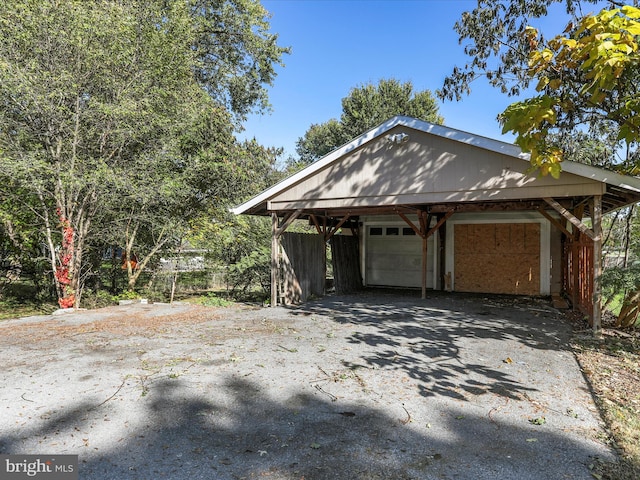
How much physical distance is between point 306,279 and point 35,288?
838 cm

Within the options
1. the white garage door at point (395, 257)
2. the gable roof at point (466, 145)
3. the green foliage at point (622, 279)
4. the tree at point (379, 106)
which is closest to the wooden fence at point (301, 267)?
the gable roof at point (466, 145)

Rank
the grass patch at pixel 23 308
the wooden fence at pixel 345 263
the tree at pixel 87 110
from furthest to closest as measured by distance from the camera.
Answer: the wooden fence at pixel 345 263 → the grass patch at pixel 23 308 → the tree at pixel 87 110

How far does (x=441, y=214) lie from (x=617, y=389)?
27.5 feet

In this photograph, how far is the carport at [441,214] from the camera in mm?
6555

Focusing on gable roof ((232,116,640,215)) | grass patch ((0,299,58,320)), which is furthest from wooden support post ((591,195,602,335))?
grass patch ((0,299,58,320))

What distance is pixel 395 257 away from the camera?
12.6m

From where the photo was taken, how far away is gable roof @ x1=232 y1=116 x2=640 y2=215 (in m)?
5.79

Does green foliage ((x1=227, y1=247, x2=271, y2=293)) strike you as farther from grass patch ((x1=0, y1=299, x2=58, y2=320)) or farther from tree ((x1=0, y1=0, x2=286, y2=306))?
grass patch ((x1=0, y1=299, x2=58, y2=320))

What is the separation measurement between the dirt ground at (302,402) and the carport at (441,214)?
8.02 feet

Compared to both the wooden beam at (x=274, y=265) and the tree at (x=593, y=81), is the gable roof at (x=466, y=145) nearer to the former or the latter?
the tree at (x=593, y=81)

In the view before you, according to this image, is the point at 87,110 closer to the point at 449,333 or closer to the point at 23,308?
the point at 23,308

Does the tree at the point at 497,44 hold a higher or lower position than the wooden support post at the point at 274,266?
higher

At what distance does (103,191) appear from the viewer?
27.8 ft

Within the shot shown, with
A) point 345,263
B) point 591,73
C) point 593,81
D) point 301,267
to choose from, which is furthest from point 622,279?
point 345,263
